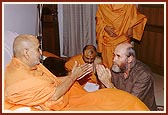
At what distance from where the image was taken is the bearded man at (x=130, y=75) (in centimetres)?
196

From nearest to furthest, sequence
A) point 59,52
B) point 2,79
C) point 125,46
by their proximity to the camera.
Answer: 1. point 2,79
2. point 125,46
3. point 59,52

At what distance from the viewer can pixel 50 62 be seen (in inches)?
108

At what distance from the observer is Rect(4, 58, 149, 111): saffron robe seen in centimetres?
153

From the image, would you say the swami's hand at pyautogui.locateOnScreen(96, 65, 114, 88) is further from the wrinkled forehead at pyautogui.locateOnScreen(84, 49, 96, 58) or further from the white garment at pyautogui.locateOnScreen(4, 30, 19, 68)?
the wrinkled forehead at pyautogui.locateOnScreen(84, 49, 96, 58)

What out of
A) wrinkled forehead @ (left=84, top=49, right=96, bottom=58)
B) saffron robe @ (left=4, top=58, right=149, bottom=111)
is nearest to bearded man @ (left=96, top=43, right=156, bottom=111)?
saffron robe @ (left=4, top=58, right=149, bottom=111)

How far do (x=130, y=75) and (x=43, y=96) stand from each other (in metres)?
0.74

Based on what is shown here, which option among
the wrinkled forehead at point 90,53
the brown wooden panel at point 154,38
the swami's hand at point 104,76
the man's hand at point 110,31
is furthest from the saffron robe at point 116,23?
the swami's hand at point 104,76

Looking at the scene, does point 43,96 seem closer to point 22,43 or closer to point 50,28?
point 22,43

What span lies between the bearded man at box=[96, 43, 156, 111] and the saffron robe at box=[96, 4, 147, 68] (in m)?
1.24

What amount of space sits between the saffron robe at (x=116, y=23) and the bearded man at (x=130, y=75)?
124cm

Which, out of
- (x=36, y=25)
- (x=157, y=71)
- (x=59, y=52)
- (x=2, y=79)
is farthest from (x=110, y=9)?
(x=2, y=79)

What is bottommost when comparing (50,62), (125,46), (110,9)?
(50,62)

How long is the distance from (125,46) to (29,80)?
79cm

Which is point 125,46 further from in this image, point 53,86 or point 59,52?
point 59,52
